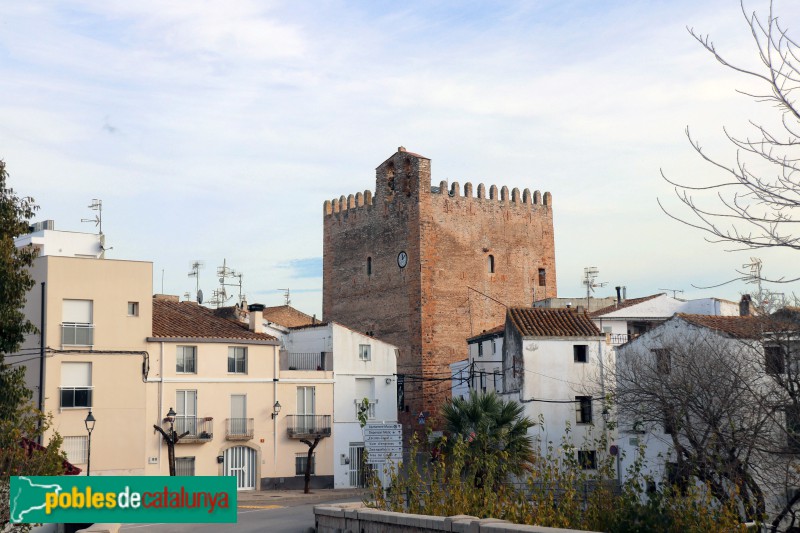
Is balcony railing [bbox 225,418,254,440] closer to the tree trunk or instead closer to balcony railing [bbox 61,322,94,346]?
the tree trunk

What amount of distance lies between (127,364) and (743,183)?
33.9 m

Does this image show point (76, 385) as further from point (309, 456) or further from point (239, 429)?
point (309, 456)

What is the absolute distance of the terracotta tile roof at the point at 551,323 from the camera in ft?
146

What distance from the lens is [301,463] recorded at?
148 feet

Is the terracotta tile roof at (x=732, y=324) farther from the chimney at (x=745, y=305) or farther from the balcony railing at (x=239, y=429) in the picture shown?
the balcony railing at (x=239, y=429)

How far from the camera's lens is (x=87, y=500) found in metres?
13.4

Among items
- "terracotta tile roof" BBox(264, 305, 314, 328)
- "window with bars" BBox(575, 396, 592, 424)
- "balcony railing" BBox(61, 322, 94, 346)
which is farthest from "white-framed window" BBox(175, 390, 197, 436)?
"terracotta tile roof" BBox(264, 305, 314, 328)

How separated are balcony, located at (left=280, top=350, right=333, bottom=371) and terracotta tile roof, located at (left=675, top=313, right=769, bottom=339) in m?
17.1

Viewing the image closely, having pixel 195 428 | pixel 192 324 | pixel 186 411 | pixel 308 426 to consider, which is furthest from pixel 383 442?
pixel 192 324

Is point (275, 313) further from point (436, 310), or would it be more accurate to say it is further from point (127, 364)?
point (127, 364)

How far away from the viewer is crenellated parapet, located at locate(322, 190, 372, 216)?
208 feet

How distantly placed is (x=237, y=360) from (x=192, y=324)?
2540mm

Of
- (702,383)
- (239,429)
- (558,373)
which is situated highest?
(558,373)

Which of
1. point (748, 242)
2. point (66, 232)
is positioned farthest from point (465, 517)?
point (66, 232)
